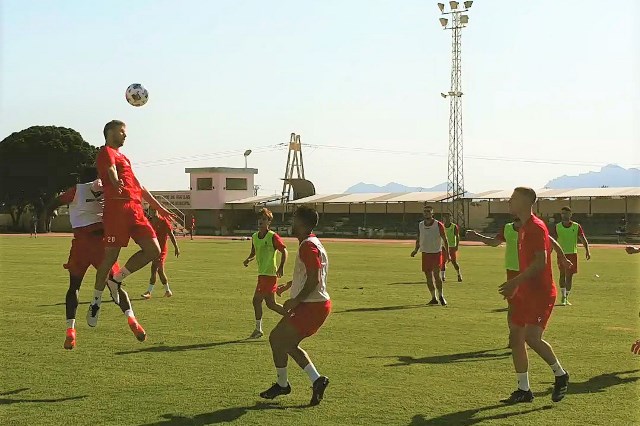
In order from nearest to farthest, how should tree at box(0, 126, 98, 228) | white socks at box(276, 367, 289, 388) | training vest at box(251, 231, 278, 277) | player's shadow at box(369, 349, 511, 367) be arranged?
white socks at box(276, 367, 289, 388) < player's shadow at box(369, 349, 511, 367) < training vest at box(251, 231, 278, 277) < tree at box(0, 126, 98, 228)

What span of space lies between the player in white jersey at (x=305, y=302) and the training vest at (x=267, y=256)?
4.75m

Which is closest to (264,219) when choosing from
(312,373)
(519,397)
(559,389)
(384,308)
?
(384,308)

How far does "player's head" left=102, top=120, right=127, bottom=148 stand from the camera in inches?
363

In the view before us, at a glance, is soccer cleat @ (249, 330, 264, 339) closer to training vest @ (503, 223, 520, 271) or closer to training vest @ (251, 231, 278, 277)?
training vest @ (251, 231, 278, 277)

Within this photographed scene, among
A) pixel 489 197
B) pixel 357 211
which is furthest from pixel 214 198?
pixel 489 197

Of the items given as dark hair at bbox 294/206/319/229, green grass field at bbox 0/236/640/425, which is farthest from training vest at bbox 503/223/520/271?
dark hair at bbox 294/206/319/229

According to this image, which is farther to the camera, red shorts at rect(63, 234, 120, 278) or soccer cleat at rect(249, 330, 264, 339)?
soccer cleat at rect(249, 330, 264, 339)

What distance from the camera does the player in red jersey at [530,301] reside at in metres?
8.11

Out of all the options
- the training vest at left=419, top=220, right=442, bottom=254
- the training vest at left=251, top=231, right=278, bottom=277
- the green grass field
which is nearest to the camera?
the green grass field

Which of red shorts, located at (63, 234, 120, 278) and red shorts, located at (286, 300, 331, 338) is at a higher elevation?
red shorts, located at (63, 234, 120, 278)

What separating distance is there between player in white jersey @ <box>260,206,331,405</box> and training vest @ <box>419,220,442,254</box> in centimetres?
1050

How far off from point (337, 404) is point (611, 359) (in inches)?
181

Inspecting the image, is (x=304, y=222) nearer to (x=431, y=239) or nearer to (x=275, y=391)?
(x=275, y=391)

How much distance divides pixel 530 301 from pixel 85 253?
17.2 feet
